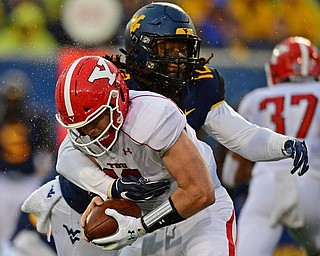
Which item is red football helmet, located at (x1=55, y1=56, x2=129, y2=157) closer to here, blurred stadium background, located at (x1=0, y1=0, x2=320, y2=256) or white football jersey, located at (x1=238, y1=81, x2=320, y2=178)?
white football jersey, located at (x1=238, y1=81, x2=320, y2=178)

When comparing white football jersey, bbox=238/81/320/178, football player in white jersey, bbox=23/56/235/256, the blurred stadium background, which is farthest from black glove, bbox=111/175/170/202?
the blurred stadium background

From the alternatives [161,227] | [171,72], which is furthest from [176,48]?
[161,227]

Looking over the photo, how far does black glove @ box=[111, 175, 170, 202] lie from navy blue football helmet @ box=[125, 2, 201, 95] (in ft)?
1.66

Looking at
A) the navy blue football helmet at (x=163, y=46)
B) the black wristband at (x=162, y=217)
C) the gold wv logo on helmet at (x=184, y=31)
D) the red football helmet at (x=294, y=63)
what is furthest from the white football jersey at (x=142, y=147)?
the red football helmet at (x=294, y=63)

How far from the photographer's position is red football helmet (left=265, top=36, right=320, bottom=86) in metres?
5.78

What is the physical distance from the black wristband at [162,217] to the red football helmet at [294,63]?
2704 mm

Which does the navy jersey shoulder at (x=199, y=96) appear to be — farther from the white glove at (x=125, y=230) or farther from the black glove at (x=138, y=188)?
the white glove at (x=125, y=230)

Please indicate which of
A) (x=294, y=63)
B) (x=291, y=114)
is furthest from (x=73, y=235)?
(x=294, y=63)

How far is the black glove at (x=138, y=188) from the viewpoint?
3.35 metres

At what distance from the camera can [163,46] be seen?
379 cm

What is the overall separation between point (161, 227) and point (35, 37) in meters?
4.79

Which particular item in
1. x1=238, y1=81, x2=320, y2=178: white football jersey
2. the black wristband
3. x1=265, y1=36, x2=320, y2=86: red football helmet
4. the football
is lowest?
x1=238, y1=81, x2=320, y2=178: white football jersey

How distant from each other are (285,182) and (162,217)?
93.7 inches

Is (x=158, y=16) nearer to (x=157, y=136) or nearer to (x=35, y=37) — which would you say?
(x=157, y=136)
